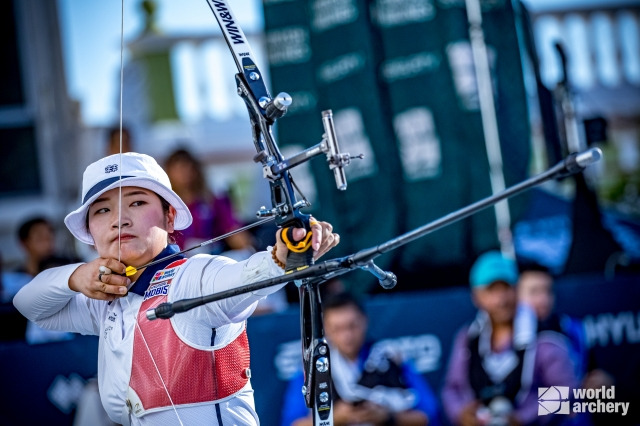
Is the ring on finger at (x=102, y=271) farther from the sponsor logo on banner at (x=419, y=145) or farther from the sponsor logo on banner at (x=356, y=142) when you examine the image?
the sponsor logo on banner at (x=419, y=145)

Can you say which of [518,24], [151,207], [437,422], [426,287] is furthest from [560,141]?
[151,207]

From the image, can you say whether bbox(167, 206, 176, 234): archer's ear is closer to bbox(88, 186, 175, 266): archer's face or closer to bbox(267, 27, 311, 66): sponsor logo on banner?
bbox(88, 186, 175, 266): archer's face

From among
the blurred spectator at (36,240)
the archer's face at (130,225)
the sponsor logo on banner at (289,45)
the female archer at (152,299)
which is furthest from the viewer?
the sponsor logo on banner at (289,45)

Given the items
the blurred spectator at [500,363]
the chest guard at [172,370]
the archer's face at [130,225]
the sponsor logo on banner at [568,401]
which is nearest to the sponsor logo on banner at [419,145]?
the blurred spectator at [500,363]

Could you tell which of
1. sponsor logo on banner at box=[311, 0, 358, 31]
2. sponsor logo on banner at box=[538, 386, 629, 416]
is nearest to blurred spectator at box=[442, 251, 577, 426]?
sponsor logo on banner at box=[538, 386, 629, 416]

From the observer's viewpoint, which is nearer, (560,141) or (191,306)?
A: (191,306)

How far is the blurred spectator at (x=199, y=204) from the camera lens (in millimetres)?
5031

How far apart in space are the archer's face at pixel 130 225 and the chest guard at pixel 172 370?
125 millimetres

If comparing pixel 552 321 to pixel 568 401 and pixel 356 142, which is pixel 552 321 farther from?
pixel 356 142

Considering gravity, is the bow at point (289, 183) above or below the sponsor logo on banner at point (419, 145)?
below

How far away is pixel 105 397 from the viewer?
2.53 metres

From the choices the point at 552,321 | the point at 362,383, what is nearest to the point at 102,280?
the point at 362,383

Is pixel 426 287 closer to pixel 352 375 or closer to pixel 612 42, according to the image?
pixel 352 375

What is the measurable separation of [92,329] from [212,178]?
17.6 ft
